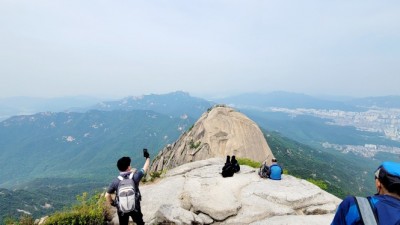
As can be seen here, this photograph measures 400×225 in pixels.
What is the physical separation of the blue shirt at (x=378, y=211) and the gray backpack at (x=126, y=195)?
621 centimetres

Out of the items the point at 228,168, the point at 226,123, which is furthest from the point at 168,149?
the point at 228,168

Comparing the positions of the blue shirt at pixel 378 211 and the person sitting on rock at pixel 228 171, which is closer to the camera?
the blue shirt at pixel 378 211

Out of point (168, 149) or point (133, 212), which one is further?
point (168, 149)

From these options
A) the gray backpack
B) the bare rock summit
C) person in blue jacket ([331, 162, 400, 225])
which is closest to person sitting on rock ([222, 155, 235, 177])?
the gray backpack

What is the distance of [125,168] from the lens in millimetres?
9172

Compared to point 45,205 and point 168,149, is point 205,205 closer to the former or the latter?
point 168,149

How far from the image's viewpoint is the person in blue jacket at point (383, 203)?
378cm

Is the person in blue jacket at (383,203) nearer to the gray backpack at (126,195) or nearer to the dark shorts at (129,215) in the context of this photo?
the gray backpack at (126,195)

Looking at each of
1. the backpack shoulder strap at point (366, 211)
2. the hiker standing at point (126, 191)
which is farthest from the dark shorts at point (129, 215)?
the backpack shoulder strap at point (366, 211)

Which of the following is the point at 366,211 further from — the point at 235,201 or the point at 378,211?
the point at 235,201

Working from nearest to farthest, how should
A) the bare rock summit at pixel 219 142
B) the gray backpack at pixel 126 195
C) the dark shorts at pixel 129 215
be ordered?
the gray backpack at pixel 126 195 < the dark shorts at pixel 129 215 < the bare rock summit at pixel 219 142

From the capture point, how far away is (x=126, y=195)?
8930 millimetres

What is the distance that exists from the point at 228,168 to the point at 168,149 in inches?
1131

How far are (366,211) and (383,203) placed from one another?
27 cm
